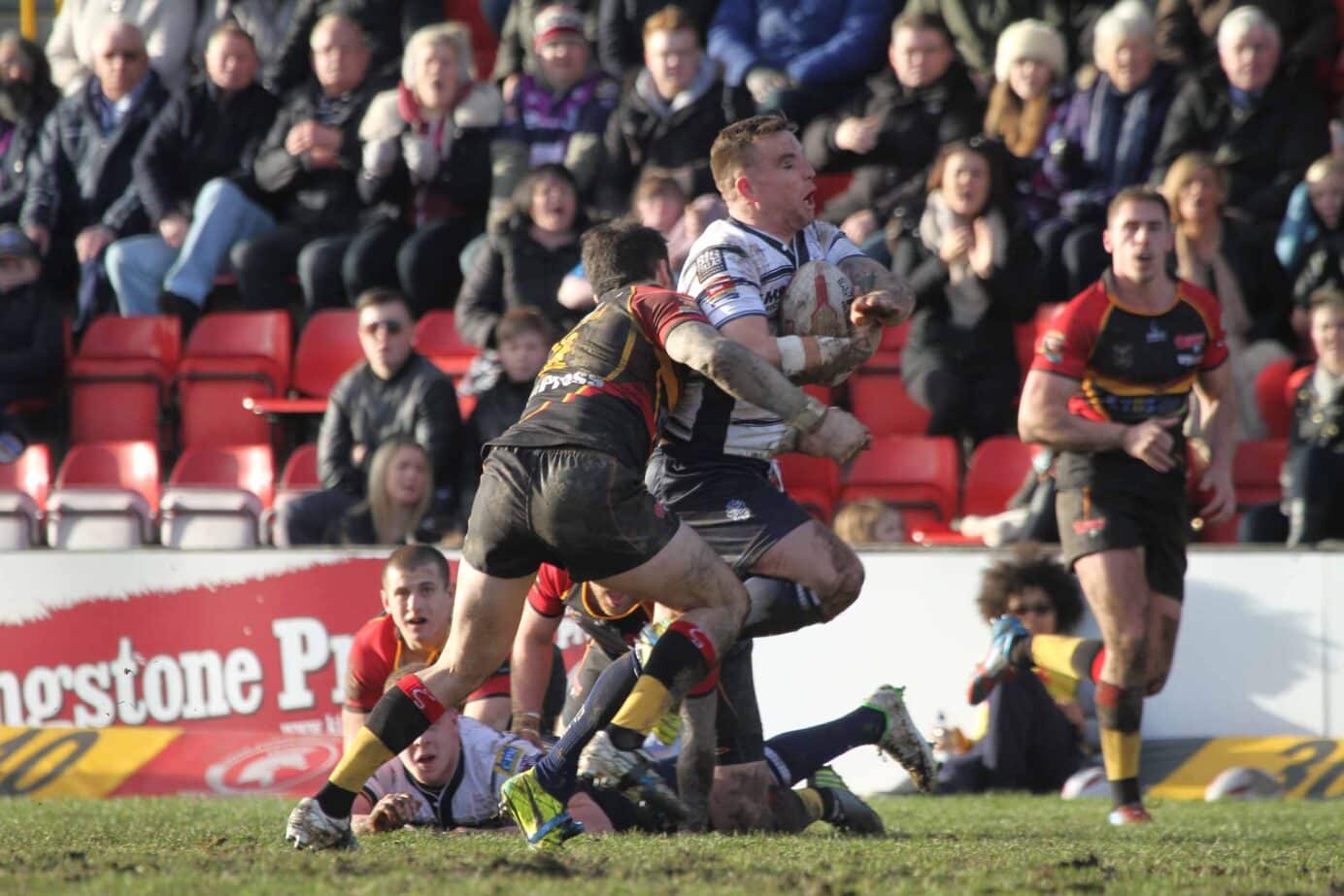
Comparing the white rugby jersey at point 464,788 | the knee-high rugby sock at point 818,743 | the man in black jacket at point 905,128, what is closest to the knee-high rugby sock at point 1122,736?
the knee-high rugby sock at point 818,743

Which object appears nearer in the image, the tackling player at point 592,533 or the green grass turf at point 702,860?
the green grass turf at point 702,860

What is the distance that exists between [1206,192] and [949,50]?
205 cm

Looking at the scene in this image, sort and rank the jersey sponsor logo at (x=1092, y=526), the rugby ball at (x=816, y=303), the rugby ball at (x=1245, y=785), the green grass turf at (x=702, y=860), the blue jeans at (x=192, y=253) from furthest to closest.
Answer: the blue jeans at (x=192, y=253) < the rugby ball at (x=1245, y=785) < the jersey sponsor logo at (x=1092, y=526) < the rugby ball at (x=816, y=303) < the green grass turf at (x=702, y=860)

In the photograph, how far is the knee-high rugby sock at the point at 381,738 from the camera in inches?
226

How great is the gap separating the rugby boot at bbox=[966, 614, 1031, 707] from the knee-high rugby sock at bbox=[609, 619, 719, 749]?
3.30 m

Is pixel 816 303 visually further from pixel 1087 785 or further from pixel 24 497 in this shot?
pixel 24 497

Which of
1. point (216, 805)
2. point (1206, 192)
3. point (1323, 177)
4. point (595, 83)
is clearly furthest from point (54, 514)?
point (1323, 177)

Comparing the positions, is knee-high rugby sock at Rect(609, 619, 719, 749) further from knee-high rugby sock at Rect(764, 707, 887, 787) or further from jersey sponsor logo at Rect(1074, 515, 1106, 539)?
jersey sponsor logo at Rect(1074, 515, 1106, 539)

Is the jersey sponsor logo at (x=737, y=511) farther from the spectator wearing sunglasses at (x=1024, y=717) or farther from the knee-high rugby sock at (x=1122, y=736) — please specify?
the spectator wearing sunglasses at (x=1024, y=717)

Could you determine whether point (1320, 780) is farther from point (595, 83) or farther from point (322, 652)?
point (595, 83)

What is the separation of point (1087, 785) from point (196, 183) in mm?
7813

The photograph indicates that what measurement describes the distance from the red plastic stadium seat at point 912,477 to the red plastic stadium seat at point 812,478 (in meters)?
0.08

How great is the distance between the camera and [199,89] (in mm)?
13742

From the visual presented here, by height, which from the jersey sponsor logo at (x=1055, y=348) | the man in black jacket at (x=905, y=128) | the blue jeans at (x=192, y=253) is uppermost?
Answer: the man in black jacket at (x=905, y=128)
